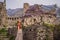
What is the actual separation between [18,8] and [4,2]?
0.39 m

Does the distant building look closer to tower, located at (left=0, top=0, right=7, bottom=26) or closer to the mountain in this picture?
the mountain

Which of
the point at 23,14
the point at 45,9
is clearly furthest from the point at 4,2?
the point at 45,9

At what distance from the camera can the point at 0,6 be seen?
6.02 meters

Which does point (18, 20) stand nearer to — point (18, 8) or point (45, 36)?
point (18, 8)

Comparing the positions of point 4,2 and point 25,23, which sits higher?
point 4,2

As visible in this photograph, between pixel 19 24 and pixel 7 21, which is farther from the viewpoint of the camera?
pixel 7 21

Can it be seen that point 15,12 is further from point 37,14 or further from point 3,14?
point 37,14

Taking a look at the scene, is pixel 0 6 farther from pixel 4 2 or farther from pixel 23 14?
pixel 23 14

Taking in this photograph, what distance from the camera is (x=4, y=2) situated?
5.96 meters

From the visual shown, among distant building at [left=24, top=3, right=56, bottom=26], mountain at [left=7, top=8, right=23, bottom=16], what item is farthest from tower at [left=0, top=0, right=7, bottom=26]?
distant building at [left=24, top=3, right=56, bottom=26]

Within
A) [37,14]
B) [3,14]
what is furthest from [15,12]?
[37,14]

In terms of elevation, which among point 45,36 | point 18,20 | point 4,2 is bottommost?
point 45,36

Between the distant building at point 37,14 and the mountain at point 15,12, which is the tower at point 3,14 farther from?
the distant building at point 37,14

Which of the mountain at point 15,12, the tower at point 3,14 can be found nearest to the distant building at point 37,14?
the mountain at point 15,12
